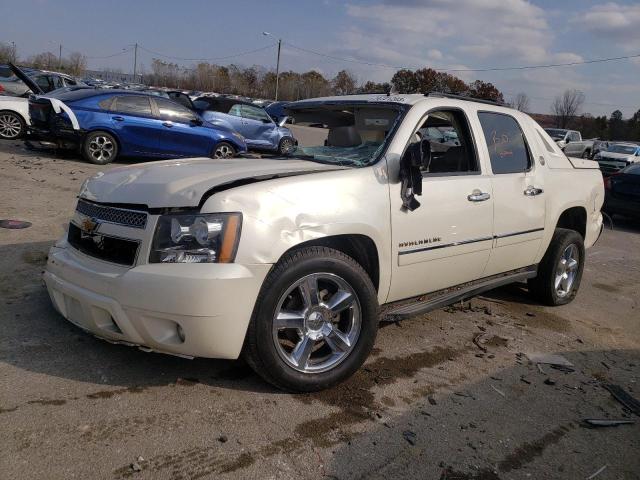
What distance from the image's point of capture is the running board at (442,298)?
12.4 ft

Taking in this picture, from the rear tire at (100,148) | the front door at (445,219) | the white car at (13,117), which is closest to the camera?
the front door at (445,219)

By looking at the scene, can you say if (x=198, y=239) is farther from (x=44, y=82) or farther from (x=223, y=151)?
(x=44, y=82)

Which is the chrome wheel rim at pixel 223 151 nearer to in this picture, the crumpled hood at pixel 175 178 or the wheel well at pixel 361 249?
the crumpled hood at pixel 175 178

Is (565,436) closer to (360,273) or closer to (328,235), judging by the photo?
(360,273)

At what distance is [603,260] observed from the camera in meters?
8.07

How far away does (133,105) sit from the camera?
11.2 m

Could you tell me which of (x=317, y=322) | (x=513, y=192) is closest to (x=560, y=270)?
(x=513, y=192)

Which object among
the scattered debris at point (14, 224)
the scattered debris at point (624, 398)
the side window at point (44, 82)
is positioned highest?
the side window at point (44, 82)

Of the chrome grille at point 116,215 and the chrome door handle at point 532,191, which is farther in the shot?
the chrome door handle at point 532,191

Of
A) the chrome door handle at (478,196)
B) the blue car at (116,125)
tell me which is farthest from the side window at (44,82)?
the chrome door handle at (478,196)

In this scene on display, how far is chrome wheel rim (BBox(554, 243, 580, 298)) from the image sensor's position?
5430 mm

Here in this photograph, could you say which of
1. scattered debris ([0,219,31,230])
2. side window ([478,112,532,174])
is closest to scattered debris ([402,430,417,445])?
side window ([478,112,532,174])

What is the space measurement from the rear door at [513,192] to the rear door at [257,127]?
11527 millimetres

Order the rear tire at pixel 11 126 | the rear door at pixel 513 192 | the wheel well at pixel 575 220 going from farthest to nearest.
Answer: the rear tire at pixel 11 126 < the wheel well at pixel 575 220 < the rear door at pixel 513 192
